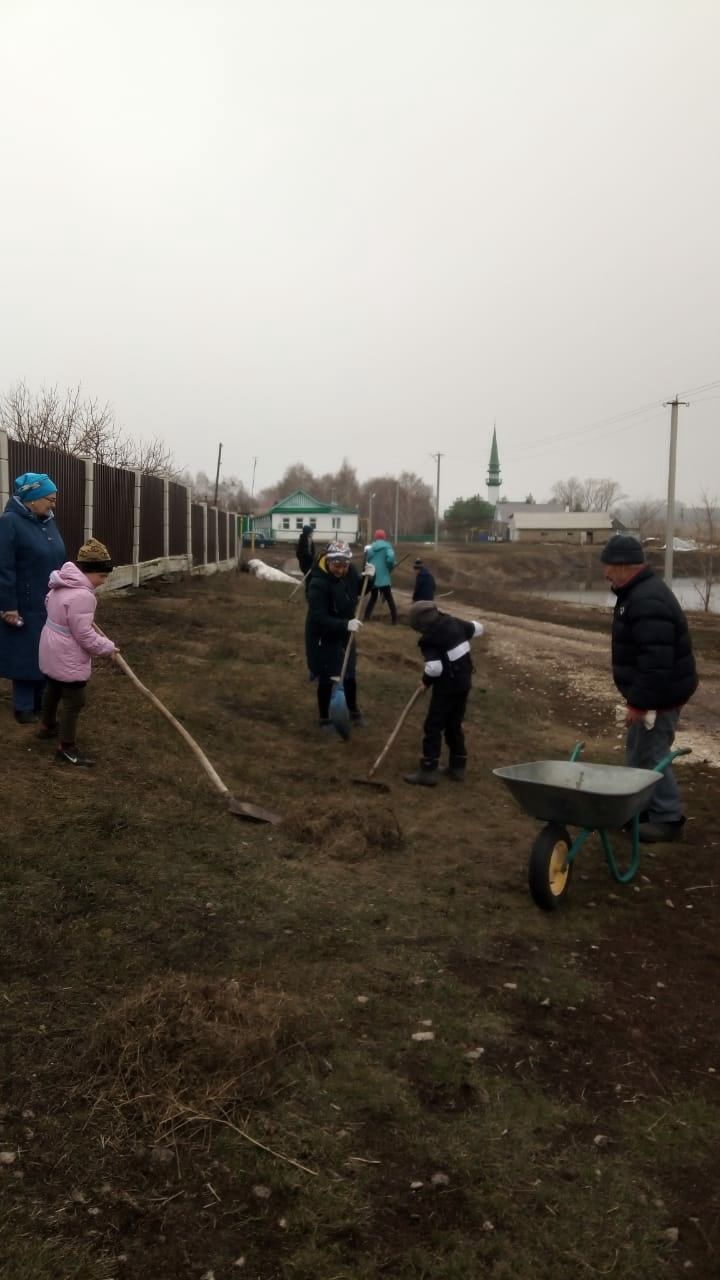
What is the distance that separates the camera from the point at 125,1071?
113 inches

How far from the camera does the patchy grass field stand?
7.66 feet

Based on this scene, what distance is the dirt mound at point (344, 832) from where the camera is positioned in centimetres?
510

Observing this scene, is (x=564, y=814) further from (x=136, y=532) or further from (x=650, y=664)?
(x=136, y=532)

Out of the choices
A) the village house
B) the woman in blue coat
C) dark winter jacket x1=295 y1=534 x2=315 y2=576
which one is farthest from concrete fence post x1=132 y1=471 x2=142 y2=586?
the village house

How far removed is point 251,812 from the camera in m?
5.50

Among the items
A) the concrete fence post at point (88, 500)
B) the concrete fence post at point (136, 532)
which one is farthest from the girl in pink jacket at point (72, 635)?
the concrete fence post at point (136, 532)

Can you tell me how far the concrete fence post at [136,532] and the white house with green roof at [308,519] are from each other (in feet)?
196

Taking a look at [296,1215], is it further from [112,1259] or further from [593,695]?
[593,695]

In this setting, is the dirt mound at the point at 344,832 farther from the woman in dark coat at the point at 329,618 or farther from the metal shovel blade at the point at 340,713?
the woman in dark coat at the point at 329,618

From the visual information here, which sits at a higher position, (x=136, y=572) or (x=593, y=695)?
(x=136, y=572)

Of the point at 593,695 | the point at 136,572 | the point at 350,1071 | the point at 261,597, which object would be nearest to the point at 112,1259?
the point at 350,1071

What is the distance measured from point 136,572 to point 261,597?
3.67 meters

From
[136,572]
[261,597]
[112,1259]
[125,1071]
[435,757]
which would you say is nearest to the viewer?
[112,1259]

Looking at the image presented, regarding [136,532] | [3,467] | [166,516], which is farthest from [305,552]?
[3,467]
